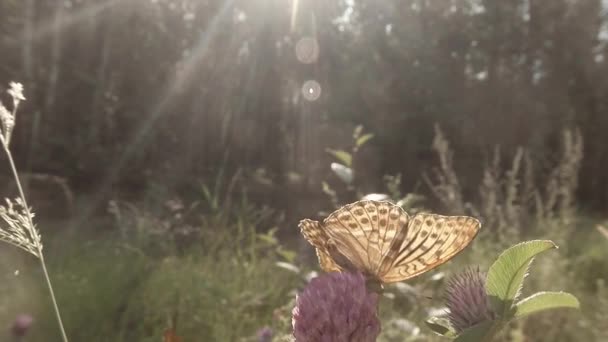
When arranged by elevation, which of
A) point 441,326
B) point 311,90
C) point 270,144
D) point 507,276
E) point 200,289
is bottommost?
point 270,144

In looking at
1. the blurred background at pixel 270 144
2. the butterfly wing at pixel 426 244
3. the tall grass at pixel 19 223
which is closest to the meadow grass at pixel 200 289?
A: the blurred background at pixel 270 144

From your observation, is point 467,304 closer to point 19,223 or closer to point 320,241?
point 320,241

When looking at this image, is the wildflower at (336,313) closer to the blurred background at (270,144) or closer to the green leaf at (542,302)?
the green leaf at (542,302)

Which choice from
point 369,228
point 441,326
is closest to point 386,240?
point 369,228

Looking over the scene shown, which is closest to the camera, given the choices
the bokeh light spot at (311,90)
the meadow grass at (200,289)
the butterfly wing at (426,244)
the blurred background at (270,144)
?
the butterfly wing at (426,244)

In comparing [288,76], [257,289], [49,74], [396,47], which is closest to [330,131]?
[288,76]

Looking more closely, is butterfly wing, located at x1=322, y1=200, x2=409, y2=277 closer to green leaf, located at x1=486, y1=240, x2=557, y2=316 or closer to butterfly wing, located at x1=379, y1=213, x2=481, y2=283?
butterfly wing, located at x1=379, y1=213, x2=481, y2=283

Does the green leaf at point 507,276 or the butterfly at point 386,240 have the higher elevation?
the green leaf at point 507,276
